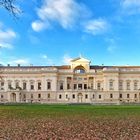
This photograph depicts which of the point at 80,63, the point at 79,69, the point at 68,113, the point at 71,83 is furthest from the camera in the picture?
the point at 79,69

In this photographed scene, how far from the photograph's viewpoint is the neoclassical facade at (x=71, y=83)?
409 ft

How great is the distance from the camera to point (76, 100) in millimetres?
123312

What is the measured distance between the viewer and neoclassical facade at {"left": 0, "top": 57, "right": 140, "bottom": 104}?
12475 centimetres

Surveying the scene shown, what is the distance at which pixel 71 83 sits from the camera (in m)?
130

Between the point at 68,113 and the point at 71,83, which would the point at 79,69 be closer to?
the point at 71,83

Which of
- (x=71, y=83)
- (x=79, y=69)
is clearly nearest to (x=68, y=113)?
(x=71, y=83)

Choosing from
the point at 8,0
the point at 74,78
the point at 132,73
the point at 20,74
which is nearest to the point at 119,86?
the point at 132,73

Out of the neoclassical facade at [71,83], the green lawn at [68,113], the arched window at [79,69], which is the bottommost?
the green lawn at [68,113]

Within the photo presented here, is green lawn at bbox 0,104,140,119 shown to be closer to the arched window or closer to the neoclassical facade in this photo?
the neoclassical facade

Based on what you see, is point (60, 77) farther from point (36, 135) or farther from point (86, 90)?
point (36, 135)

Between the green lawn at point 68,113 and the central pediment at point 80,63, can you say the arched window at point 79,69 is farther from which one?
the green lawn at point 68,113

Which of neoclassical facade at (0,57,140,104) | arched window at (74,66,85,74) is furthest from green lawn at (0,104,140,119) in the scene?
arched window at (74,66,85,74)

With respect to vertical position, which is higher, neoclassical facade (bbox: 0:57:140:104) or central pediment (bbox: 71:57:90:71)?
central pediment (bbox: 71:57:90:71)

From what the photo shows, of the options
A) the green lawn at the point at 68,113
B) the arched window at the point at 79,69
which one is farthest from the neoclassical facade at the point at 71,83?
the green lawn at the point at 68,113
